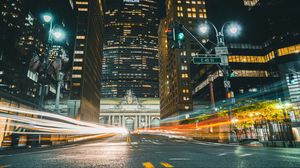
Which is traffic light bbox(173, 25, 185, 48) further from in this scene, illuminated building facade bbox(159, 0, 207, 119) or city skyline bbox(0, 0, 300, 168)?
illuminated building facade bbox(159, 0, 207, 119)

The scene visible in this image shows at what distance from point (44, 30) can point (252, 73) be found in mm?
53582

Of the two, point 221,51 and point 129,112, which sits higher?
point 129,112

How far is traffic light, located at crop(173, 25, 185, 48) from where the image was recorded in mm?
11681

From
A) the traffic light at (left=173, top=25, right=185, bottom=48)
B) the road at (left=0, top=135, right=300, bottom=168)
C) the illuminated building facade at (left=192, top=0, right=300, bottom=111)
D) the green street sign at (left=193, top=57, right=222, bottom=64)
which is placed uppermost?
the illuminated building facade at (left=192, top=0, right=300, bottom=111)

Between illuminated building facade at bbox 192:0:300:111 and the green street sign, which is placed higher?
illuminated building facade at bbox 192:0:300:111

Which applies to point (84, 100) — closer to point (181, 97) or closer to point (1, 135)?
point (181, 97)

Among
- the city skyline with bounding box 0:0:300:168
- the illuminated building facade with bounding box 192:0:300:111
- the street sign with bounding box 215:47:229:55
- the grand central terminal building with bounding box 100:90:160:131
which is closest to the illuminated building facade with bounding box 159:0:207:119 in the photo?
the city skyline with bounding box 0:0:300:168

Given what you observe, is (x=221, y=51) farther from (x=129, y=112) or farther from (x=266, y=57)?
(x=129, y=112)

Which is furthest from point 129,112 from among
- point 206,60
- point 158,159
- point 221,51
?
point 158,159

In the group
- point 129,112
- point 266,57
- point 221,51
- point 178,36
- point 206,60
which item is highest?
point 266,57

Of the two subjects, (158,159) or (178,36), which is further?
(178,36)

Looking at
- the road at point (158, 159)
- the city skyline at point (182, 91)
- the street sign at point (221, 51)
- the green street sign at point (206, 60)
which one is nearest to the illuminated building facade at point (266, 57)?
the city skyline at point (182, 91)

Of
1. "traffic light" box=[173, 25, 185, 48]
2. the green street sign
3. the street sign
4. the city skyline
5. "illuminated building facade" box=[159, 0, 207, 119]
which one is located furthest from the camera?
"illuminated building facade" box=[159, 0, 207, 119]

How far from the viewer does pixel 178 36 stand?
11758 millimetres
